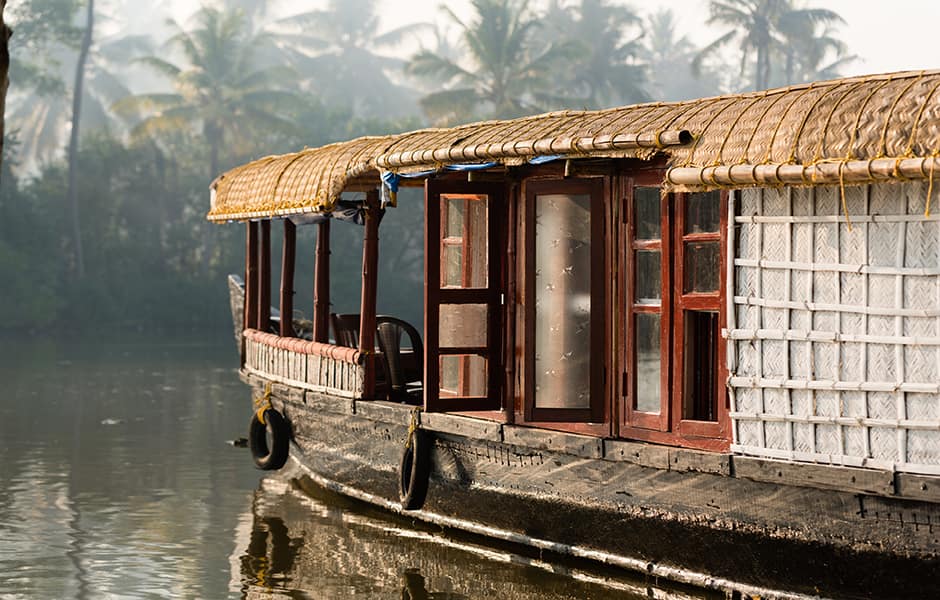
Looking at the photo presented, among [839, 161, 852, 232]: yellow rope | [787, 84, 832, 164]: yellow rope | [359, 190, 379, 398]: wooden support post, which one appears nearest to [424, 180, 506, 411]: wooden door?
[359, 190, 379, 398]: wooden support post

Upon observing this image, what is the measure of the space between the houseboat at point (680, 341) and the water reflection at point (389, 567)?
147 mm

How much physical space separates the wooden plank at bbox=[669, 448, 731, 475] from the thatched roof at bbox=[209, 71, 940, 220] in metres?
1.25

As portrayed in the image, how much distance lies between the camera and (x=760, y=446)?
640cm

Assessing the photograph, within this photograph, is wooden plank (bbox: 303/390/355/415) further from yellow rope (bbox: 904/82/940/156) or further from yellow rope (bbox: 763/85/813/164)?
yellow rope (bbox: 904/82/940/156)

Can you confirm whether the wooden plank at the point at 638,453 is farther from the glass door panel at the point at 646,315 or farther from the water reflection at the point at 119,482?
the water reflection at the point at 119,482

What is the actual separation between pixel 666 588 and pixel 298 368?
3931 millimetres

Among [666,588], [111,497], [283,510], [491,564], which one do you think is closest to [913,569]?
[666,588]

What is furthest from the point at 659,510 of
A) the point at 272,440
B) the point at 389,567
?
the point at 272,440

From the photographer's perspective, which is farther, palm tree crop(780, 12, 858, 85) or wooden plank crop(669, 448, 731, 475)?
palm tree crop(780, 12, 858, 85)


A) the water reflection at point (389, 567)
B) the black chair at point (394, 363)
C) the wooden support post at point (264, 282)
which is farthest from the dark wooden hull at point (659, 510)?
the wooden support post at point (264, 282)

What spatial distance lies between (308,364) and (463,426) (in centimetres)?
232

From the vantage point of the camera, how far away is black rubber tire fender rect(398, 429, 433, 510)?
835 cm

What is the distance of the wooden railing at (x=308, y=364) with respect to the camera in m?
9.33

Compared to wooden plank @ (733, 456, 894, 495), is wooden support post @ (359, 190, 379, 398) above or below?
above
